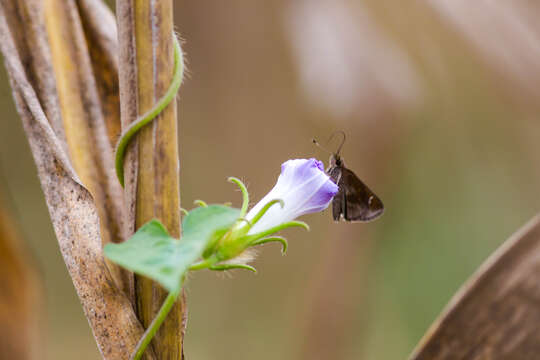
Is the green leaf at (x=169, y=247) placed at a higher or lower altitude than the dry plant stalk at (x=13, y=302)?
higher

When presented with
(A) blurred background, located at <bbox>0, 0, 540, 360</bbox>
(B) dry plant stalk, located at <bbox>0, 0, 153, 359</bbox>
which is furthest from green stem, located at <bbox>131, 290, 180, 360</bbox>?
(A) blurred background, located at <bbox>0, 0, 540, 360</bbox>

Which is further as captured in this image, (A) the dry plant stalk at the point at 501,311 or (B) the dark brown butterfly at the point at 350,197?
(B) the dark brown butterfly at the point at 350,197

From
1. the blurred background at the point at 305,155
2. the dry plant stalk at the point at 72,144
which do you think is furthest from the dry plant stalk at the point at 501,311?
the blurred background at the point at 305,155

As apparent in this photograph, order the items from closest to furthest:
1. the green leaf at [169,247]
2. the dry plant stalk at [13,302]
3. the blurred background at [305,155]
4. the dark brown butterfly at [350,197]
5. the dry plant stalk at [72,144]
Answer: the green leaf at [169,247]
the dry plant stalk at [72,144]
the dark brown butterfly at [350,197]
the dry plant stalk at [13,302]
the blurred background at [305,155]

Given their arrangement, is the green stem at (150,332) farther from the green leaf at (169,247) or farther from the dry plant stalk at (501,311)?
the dry plant stalk at (501,311)

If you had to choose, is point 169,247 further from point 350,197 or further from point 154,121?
point 350,197

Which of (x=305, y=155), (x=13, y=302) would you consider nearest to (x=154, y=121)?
(x=13, y=302)

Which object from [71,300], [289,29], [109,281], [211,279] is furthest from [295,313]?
Result: [109,281]

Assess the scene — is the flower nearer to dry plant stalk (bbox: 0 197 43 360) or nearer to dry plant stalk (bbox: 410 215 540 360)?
→ dry plant stalk (bbox: 410 215 540 360)
